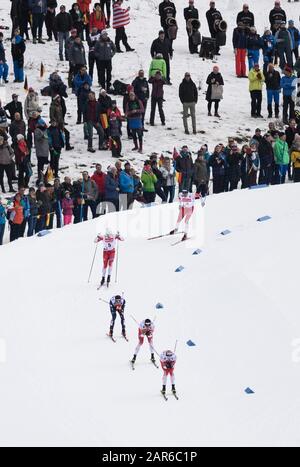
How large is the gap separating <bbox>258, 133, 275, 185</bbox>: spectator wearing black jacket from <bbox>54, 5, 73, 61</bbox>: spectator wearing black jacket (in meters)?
7.32

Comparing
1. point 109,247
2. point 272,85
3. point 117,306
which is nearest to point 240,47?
point 272,85

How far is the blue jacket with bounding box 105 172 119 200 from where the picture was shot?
1149 inches

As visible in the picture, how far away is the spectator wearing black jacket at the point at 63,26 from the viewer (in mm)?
35750

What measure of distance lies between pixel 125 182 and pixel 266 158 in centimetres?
414

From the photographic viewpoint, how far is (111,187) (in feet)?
96.2

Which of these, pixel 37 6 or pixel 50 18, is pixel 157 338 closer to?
pixel 37 6

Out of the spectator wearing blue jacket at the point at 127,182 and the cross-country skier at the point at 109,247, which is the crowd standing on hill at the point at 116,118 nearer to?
the spectator wearing blue jacket at the point at 127,182

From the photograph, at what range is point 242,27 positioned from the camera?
37312 mm

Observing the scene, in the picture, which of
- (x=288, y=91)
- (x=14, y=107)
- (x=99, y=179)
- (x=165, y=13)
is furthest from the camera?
(x=165, y=13)

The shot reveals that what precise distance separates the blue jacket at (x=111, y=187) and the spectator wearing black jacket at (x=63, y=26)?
772cm

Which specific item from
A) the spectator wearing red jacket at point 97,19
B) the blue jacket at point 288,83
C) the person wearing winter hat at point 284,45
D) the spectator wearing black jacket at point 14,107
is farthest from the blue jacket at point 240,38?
the spectator wearing black jacket at point 14,107
